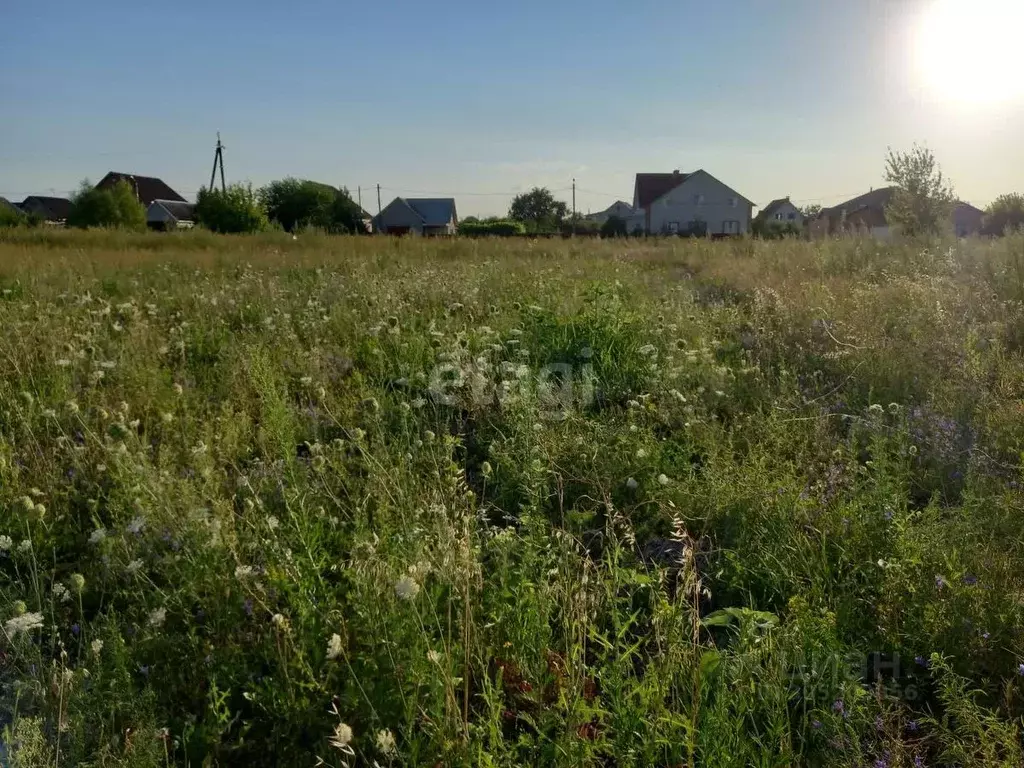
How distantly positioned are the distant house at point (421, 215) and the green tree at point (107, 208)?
2736 cm

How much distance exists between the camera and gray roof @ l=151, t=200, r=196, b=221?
53688 millimetres

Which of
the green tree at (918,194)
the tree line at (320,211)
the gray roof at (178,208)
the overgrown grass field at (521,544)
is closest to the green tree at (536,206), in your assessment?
the tree line at (320,211)

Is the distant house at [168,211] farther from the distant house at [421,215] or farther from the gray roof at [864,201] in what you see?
the gray roof at [864,201]

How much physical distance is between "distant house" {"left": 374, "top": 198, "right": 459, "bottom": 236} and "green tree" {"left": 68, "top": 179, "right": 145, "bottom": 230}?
1077 inches

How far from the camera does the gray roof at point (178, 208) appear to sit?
176 ft

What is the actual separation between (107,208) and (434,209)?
37.9m

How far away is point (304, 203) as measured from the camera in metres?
46.7

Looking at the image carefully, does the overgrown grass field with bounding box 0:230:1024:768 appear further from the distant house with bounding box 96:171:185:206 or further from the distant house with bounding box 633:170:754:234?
the distant house with bounding box 96:171:185:206

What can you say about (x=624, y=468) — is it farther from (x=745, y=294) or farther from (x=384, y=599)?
(x=745, y=294)

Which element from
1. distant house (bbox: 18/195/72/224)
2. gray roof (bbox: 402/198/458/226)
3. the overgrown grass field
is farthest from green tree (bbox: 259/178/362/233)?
the overgrown grass field

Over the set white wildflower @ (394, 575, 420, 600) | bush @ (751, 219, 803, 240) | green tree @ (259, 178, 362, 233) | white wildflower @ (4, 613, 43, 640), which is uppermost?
green tree @ (259, 178, 362, 233)

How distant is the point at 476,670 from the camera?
179 centimetres

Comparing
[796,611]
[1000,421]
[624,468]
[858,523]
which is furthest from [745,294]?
[796,611]

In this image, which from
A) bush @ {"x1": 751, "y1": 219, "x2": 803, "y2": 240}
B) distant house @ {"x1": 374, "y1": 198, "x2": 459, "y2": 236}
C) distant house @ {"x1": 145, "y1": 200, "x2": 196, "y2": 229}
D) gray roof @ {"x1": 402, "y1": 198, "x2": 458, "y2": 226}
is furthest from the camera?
gray roof @ {"x1": 402, "y1": 198, "x2": 458, "y2": 226}
